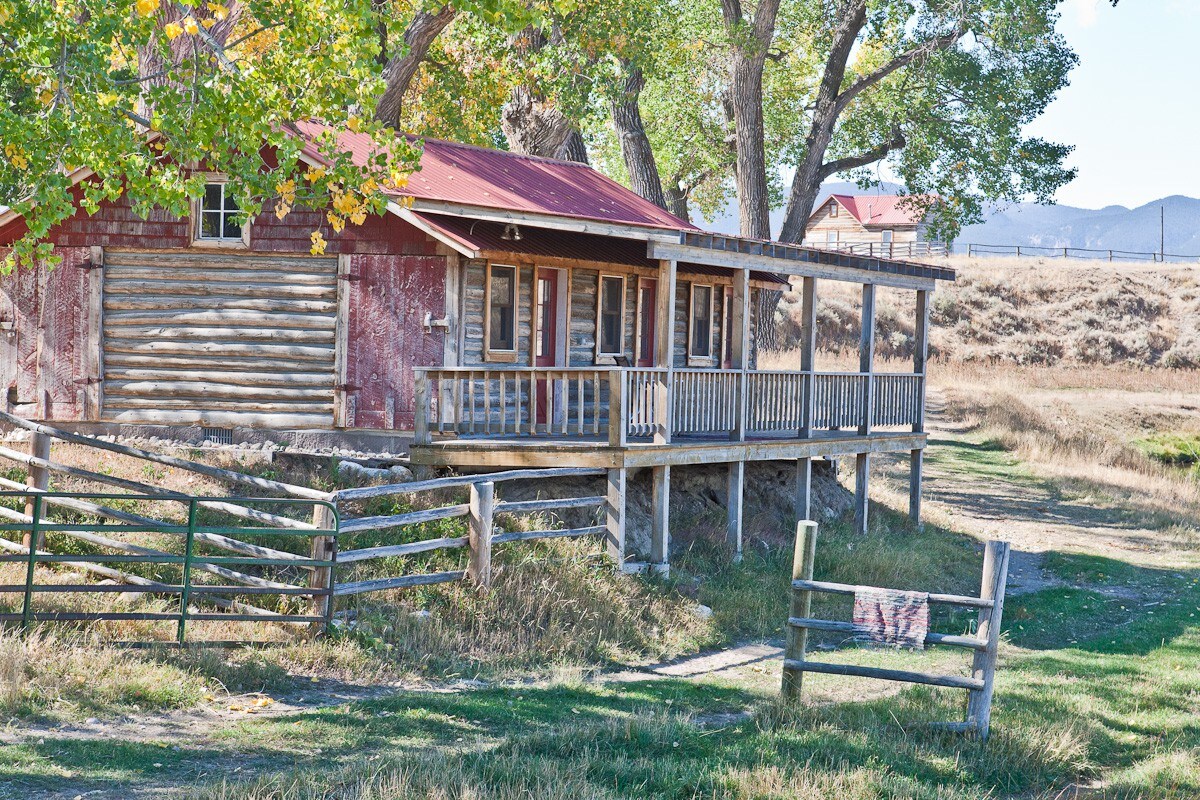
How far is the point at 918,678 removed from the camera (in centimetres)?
988

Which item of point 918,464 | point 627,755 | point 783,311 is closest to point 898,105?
point 918,464

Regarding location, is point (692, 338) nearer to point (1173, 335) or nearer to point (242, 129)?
point (242, 129)

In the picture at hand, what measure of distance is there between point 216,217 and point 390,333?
3.20 m

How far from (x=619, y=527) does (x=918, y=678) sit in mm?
6407

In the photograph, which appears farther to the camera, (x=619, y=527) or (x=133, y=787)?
(x=619, y=527)

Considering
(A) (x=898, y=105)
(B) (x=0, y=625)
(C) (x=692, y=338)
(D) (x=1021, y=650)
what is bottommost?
(D) (x=1021, y=650)

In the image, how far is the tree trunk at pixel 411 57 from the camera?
76.8 ft

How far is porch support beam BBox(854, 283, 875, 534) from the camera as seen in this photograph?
69.7ft

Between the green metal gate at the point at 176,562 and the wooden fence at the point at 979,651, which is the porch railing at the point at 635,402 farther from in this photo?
the wooden fence at the point at 979,651

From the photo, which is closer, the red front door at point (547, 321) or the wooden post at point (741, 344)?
the wooden post at point (741, 344)

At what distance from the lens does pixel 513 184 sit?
755 inches

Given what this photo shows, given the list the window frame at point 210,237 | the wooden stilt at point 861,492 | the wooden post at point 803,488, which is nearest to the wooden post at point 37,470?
the window frame at point 210,237

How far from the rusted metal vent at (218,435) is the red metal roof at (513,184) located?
4.19 metres

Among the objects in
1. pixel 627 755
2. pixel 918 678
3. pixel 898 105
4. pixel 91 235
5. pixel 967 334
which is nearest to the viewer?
pixel 627 755
